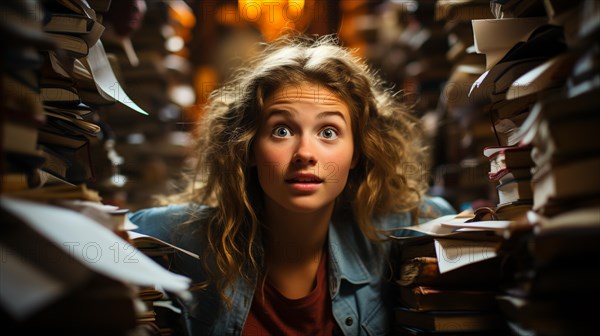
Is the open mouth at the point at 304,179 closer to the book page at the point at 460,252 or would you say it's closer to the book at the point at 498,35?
the book page at the point at 460,252

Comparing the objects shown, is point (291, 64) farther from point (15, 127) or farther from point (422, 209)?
point (15, 127)

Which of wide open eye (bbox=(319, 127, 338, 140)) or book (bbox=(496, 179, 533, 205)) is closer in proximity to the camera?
book (bbox=(496, 179, 533, 205))

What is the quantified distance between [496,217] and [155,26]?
1991mm

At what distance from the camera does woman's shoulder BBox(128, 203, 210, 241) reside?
5.59 feet

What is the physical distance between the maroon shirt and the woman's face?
0.27 metres

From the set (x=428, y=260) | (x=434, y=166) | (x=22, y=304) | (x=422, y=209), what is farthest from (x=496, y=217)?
(x=434, y=166)

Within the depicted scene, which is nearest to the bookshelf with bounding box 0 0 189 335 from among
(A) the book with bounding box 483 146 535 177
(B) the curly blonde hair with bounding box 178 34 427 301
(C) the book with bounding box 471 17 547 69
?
(B) the curly blonde hair with bounding box 178 34 427 301

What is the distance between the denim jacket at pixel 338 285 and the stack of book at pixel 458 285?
23 cm

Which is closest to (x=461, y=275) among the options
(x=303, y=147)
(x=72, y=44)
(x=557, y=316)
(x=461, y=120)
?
(x=557, y=316)

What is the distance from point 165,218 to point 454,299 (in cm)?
93

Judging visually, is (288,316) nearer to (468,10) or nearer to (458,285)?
(458,285)

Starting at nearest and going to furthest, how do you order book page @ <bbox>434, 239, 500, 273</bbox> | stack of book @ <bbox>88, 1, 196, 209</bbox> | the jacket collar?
book page @ <bbox>434, 239, 500, 273</bbox> < the jacket collar < stack of book @ <bbox>88, 1, 196, 209</bbox>

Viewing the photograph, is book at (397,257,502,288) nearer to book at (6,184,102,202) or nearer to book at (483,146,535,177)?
book at (483,146,535,177)

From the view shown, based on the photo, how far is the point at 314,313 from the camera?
1.60m
